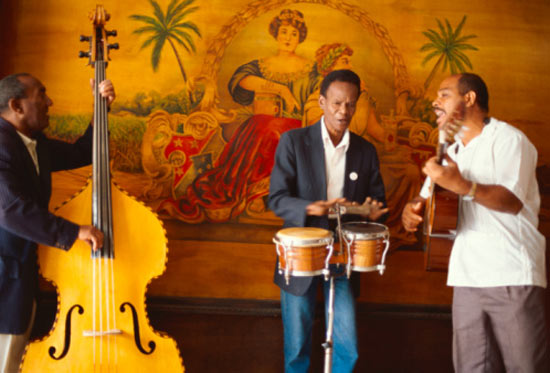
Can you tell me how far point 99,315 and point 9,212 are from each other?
2.13ft

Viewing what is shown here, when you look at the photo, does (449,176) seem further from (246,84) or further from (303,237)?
(246,84)

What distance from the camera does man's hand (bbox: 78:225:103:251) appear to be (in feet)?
7.22

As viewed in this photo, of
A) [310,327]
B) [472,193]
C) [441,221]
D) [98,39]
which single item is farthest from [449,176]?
[98,39]

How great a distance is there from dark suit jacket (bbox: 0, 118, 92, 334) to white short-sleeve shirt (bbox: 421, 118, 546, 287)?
6.47 ft

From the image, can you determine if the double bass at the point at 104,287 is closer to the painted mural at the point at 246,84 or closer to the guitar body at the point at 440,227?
the painted mural at the point at 246,84

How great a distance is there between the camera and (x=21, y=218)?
6.97 feet

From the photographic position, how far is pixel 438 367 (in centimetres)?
326

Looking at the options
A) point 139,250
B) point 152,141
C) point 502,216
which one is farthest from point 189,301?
point 502,216

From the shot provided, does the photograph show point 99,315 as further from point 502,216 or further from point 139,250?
point 502,216

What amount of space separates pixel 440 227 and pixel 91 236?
1759 mm

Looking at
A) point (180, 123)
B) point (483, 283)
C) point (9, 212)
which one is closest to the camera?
point (9, 212)

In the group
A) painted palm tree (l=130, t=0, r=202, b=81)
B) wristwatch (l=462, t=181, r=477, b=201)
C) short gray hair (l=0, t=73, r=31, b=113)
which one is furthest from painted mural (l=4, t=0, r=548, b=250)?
wristwatch (l=462, t=181, r=477, b=201)

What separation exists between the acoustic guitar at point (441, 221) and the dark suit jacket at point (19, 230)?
5.88 feet

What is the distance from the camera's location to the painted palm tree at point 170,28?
10.1 feet
